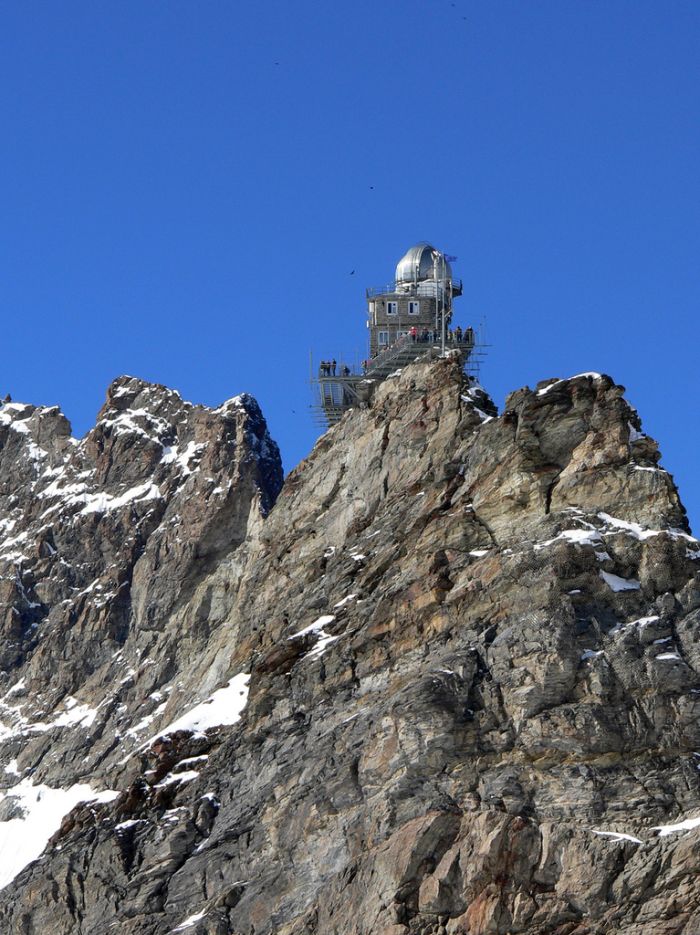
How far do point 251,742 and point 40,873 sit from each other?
19393 millimetres

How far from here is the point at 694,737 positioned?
125 m

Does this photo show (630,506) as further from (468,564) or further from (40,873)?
(40,873)

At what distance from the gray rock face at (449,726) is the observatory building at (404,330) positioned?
44.1 feet

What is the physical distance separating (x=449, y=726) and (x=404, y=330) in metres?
58.0

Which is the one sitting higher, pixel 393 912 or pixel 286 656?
pixel 286 656

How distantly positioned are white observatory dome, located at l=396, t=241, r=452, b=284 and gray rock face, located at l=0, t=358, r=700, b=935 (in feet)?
83.0

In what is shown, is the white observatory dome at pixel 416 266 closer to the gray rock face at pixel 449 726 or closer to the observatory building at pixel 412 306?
the observatory building at pixel 412 306

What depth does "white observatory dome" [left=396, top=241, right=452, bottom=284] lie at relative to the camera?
607 feet

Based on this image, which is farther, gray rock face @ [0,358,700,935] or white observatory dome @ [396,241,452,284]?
white observatory dome @ [396,241,452,284]

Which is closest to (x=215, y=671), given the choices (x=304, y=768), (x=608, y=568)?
(x=304, y=768)

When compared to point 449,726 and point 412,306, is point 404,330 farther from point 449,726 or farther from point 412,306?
point 449,726

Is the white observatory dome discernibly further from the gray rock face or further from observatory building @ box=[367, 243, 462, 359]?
the gray rock face

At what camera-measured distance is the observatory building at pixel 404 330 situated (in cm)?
17400

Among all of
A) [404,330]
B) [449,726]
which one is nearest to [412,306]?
[404,330]
